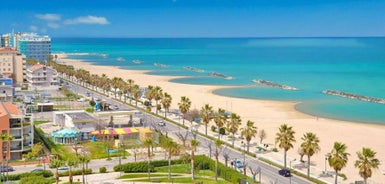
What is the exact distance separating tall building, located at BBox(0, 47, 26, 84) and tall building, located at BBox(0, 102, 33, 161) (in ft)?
271

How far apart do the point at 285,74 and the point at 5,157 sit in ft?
446

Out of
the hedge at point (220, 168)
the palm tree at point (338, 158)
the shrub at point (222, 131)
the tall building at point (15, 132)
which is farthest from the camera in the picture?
Result: the shrub at point (222, 131)

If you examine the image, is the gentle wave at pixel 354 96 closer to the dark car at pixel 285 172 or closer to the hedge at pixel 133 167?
the dark car at pixel 285 172

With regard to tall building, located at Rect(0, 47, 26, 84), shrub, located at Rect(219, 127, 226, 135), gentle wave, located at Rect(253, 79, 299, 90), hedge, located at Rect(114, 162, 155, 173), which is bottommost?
hedge, located at Rect(114, 162, 155, 173)

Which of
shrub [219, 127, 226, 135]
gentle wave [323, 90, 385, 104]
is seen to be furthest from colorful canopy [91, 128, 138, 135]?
gentle wave [323, 90, 385, 104]

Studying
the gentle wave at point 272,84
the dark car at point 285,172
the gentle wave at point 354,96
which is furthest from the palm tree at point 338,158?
the gentle wave at point 272,84

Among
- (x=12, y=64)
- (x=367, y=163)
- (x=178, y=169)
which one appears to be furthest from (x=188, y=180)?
(x=12, y=64)

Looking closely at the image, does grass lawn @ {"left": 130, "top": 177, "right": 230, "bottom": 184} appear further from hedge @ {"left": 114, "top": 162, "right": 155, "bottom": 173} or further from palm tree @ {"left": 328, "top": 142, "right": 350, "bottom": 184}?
palm tree @ {"left": 328, "top": 142, "right": 350, "bottom": 184}

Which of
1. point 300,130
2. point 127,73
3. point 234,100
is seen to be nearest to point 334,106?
point 234,100

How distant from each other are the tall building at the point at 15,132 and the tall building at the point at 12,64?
82561 millimetres

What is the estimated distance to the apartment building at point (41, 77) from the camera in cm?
13550

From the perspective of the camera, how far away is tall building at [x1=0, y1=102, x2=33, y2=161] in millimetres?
61625

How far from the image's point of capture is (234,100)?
392 feet

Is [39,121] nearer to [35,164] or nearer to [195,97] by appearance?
[35,164]
